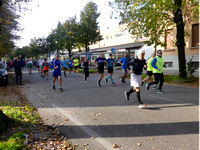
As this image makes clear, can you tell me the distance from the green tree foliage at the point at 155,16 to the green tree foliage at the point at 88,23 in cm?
1774

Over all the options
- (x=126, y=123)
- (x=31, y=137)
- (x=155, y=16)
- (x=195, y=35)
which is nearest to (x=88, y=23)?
(x=195, y=35)

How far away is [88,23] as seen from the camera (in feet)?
108

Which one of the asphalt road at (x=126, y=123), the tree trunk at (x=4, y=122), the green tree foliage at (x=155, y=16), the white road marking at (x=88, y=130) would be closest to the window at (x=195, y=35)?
the green tree foliage at (x=155, y=16)

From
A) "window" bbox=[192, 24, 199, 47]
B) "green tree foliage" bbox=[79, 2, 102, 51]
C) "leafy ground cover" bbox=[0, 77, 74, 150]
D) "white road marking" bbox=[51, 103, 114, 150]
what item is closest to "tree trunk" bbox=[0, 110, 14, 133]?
"leafy ground cover" bbox=[0, 77, 74, 150]

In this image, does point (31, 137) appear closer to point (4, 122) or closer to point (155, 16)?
point (4, 122)

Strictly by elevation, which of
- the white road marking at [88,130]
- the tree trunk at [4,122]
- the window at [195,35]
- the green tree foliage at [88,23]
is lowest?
the white road marking at [88,130]

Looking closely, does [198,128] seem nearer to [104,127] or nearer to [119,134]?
[119,134]

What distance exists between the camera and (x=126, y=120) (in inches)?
200

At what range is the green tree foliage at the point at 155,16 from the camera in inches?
462

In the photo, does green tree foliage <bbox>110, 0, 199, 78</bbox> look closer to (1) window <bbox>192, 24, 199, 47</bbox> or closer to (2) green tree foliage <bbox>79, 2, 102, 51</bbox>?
(1) window <bbox>192, 24, 199, 47</bbox>

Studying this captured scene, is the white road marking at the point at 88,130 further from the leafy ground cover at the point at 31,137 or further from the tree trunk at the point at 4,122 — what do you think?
the tree trunk at the point at 4,122

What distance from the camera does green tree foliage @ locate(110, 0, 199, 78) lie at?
38.5 ft

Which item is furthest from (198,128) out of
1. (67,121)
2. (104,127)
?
(67,121)

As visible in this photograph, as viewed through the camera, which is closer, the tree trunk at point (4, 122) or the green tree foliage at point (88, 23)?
the tree trunk at point (4, 122)
